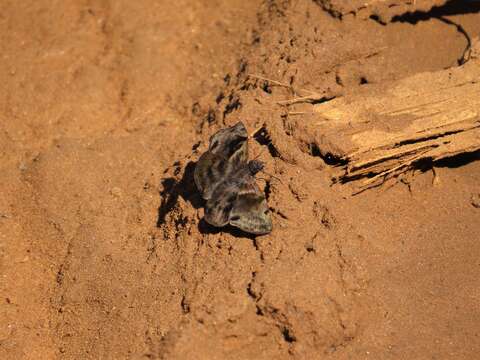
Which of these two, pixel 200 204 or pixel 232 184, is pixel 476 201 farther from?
pixel 200 204

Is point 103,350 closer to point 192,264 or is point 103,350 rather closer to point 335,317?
point 192,264

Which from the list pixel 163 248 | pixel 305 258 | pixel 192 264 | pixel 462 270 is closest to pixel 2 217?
pixel 163 248

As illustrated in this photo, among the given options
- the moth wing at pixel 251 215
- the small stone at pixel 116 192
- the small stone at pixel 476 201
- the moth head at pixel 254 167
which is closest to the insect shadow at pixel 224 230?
the moth wing at pixel 251 215

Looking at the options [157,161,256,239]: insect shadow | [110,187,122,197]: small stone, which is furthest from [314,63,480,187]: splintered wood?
[110,187,122,197]: small stone

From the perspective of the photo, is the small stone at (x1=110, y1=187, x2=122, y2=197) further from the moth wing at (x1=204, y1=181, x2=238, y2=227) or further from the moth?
the moth wing at (x1=204, y1=181, x2=238, y2=227)

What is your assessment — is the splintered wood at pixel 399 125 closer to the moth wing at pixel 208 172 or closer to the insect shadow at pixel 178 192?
the moth wing at pixel 208 172

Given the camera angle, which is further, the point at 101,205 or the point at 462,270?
the point at 101,205

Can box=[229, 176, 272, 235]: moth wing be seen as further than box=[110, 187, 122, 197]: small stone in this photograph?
No
